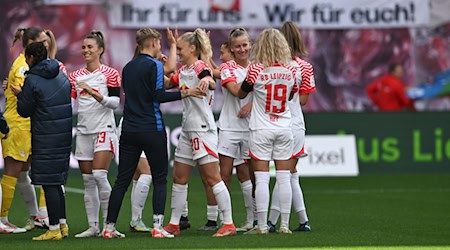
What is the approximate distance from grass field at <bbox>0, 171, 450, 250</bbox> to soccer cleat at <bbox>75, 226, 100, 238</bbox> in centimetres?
18

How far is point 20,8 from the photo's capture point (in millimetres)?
26297

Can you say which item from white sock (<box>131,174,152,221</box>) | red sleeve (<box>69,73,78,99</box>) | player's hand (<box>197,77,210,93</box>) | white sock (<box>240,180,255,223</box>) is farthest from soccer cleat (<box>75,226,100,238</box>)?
player's hand (<box>197,77,210,93</box>)

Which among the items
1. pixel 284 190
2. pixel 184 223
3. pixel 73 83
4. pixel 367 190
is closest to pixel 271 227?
pixel 284 190

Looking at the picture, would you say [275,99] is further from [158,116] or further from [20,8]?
[20,8]

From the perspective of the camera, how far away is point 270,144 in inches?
502

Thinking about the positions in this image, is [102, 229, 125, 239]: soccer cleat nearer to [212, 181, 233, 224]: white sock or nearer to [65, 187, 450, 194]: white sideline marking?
[212, 181, 233, 224]: white sock

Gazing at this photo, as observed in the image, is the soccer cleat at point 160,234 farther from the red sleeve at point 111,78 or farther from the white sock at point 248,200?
the red sleeve at point 111,78

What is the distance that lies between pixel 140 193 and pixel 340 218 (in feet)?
9.42

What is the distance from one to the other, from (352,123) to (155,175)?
36.9 feet

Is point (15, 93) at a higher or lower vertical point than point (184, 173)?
higher

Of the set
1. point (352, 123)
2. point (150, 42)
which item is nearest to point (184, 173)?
point (150, 42)

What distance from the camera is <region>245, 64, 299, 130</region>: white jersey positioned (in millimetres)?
12648

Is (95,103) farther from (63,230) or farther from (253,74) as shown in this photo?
(253,74)

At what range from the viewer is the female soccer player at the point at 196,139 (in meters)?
12.7
